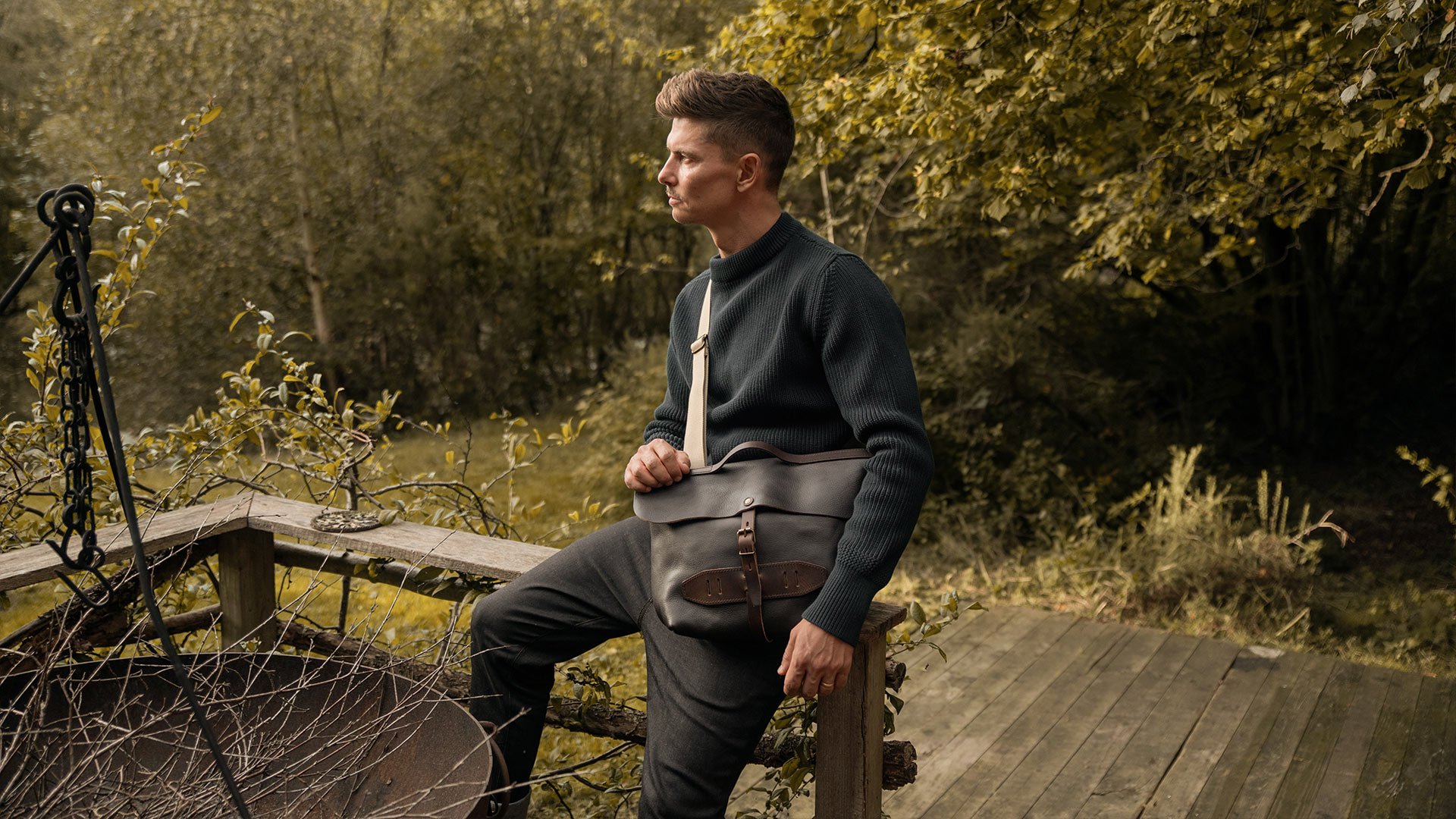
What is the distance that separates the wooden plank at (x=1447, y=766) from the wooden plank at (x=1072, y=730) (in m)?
0.94

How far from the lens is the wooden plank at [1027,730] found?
3180 mm

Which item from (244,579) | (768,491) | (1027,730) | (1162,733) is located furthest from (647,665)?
(1162,733)

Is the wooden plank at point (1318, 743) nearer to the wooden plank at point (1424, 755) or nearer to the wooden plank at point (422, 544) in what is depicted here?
the wooden plank at point (1424, 755)

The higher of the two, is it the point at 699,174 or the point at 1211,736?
the point at 699,174

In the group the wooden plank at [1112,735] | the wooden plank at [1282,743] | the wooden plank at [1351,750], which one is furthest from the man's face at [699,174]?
the wooden plank at [1351,750]

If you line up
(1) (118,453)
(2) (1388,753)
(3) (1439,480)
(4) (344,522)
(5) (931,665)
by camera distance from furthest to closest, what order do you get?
(3) (1439,480), (5) (931,665), (2) (1388,753), (4) (344,522), (1) (118,453)

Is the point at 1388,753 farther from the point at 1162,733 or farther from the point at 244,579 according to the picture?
the point at 244,579

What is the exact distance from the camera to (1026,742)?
3.54 meters

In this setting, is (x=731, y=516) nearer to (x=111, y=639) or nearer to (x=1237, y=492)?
(x=111, y=639)

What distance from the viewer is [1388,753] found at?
11.3 ft

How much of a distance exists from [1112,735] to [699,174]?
2.51m

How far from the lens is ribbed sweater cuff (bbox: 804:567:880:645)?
1743 mm

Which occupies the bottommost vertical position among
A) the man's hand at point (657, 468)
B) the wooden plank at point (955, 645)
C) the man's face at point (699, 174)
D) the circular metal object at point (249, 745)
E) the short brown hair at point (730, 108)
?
the wooden plank at point (955, 645)

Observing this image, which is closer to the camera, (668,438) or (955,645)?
(668,438)
